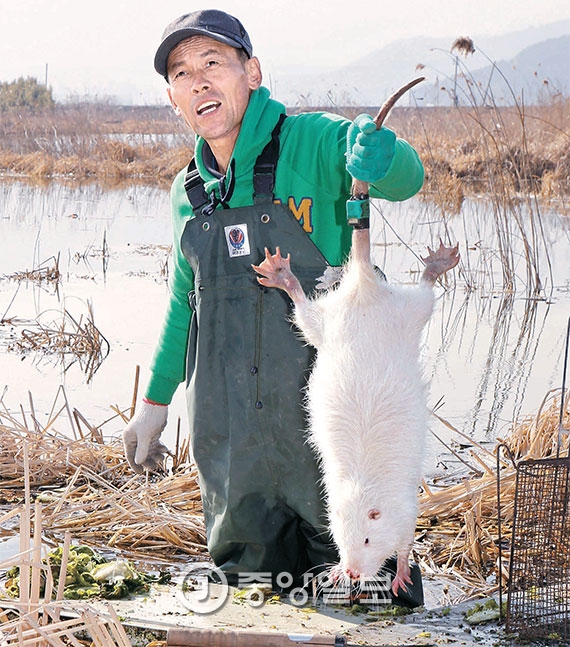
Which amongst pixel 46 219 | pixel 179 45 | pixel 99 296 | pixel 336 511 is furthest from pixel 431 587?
pixel 46 219

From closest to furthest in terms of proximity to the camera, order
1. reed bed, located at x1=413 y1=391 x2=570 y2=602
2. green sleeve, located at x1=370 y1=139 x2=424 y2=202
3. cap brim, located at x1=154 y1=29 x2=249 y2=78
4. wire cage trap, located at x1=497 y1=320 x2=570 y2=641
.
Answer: green sleeve, located at x1=370 y1=139 x2=424 y2=202 → cap brim, located at x1=154 y1=29 x2=249 y2=78 → wire cage trap, located at x1=497 y1=320 x2=570 y2=641 → reed bed, located at x1=413 y1=391 x2=570 y2=602

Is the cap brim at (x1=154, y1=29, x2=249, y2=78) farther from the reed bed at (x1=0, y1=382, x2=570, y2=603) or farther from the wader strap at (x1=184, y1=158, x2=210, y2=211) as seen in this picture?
the reed bed at (x1=0, y1=382, x2=570, y2=603)

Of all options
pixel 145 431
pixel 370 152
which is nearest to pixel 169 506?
pixel 145 431

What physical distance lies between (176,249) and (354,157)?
1.29 m

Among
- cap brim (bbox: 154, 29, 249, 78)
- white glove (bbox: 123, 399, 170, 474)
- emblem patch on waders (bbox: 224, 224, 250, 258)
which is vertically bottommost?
white glove (bbox: 123, 399, 170, 474)

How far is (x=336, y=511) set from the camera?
3080 millimetres

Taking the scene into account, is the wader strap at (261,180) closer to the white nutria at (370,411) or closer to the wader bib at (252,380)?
the wader bib at (252,380)

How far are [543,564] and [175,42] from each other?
2.31 metres

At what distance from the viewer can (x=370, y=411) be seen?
305 cm

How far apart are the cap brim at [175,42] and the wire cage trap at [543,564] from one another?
1.63 meters

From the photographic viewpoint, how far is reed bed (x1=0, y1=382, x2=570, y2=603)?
4500 millimetres

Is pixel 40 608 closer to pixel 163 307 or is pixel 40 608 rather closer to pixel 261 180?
pixel 261 180

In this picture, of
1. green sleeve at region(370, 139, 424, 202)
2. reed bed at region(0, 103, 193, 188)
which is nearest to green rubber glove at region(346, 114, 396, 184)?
green sleeve at region(370, 139, 424, 202)

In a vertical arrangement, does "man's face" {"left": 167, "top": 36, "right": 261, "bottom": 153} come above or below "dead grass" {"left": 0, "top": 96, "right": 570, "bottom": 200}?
below
